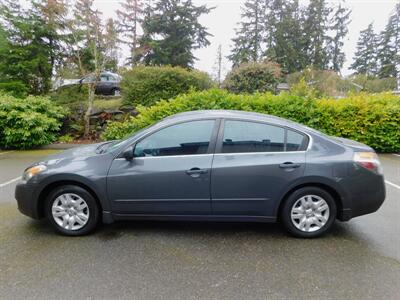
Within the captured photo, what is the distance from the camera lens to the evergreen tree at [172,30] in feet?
69.1

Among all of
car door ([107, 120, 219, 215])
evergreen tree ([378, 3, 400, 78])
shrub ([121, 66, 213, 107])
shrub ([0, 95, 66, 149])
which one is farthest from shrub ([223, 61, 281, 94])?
evergreen tree ([378, 3, 400, 78])

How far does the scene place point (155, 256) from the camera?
2.76 metres

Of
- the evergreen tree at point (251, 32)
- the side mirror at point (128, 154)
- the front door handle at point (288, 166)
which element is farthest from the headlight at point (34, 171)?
the evergreen tree at point (251, 32)

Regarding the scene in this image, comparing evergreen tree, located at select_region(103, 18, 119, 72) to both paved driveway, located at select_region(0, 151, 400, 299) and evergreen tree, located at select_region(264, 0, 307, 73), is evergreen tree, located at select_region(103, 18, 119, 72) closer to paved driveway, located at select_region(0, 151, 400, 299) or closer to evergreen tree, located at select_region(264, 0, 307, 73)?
paved driveway, located at select_region(0, 151, 400, 299)

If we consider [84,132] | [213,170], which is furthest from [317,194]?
[84,132]

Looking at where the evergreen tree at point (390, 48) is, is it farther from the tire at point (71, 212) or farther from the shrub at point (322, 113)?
the tire at point (71, 212)

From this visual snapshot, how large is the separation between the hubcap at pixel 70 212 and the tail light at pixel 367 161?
307cm

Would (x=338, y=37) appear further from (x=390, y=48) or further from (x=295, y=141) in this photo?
(x=295, y=141)

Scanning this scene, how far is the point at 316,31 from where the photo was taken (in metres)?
31.6

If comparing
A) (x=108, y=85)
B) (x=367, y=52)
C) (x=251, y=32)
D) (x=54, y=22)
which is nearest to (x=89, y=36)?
(x=54, y=22)

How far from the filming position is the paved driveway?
7.42 feet

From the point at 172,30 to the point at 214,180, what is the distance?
2086 centimetres

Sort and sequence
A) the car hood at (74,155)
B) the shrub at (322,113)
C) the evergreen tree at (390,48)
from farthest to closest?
the evergreen tree at (390,48), the shrub at (322,113), the car hood at (74,155)

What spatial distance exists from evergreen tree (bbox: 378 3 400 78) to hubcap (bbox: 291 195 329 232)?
4263 centimetres
